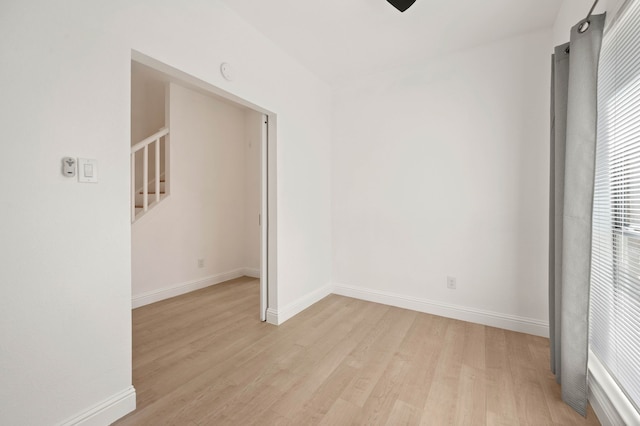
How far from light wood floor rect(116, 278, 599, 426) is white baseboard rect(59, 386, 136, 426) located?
46 mm

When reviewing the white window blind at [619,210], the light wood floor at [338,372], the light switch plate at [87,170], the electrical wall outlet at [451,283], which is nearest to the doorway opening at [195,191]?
the light wood floor at [338,372]

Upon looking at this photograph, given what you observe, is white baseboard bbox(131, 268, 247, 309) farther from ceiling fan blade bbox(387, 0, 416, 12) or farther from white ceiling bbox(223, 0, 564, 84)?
ceiling fan blade bbox(387, 0, 416, 12)

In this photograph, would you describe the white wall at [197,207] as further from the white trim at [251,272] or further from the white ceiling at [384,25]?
the white ceiling at [384,25]

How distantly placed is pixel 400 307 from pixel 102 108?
3.11 metres

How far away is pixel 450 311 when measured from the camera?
287cm

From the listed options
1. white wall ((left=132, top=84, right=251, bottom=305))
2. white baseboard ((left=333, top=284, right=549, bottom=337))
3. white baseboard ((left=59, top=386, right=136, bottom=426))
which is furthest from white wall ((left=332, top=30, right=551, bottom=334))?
white baseboard ((left=59, top=386, right=136, bottom=426))

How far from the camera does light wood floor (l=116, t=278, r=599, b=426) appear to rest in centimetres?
156

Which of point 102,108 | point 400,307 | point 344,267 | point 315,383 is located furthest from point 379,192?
point 102,108

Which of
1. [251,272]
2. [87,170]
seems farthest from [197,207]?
[87,170]

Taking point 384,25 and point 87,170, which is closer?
point 87,170

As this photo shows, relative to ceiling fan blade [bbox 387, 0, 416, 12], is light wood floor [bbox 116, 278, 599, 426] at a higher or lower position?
lower

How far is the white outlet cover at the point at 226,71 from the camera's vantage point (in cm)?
210

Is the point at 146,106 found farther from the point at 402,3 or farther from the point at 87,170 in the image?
the point at 402,3

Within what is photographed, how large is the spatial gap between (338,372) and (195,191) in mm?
3044
